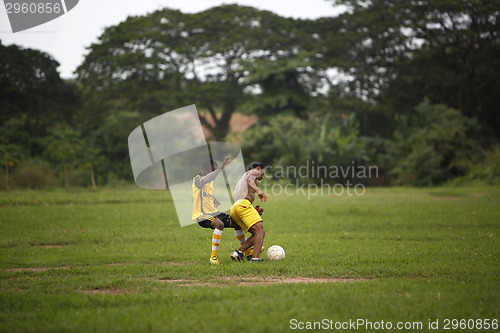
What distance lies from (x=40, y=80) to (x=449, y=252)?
3825 centimetres

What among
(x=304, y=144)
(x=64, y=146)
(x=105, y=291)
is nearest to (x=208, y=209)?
(x=105, y=291)

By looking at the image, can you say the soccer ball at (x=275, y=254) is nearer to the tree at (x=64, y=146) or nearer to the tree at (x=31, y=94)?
the tree at (x=64, y=146)

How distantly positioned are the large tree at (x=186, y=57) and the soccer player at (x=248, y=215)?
32031 mm

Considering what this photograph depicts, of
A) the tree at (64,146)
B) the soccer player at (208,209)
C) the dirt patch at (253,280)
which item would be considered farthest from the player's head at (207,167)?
the tree at (64,146)

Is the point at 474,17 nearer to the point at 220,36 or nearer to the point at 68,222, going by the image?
the point at 220,36

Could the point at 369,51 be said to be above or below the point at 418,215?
above

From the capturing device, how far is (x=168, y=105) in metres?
42.7

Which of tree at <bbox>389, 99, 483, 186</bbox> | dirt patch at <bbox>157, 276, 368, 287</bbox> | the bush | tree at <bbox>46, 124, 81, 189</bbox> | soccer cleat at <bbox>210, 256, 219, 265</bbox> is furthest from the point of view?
tree at <bbox>389, 99, 483, 186</bbox>

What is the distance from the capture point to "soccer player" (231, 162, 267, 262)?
10062 millimetres

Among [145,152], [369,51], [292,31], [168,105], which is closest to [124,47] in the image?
[168,105]

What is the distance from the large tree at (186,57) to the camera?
138 feet

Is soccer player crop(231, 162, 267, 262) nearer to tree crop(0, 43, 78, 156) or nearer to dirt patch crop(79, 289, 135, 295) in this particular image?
dirt patch crop(79, 289, 135, 295)

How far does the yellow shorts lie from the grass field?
856 millimetres

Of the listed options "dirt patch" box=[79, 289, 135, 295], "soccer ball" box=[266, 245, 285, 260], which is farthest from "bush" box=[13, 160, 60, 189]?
"dirt patch" box=[79, 289, 135, 295]
